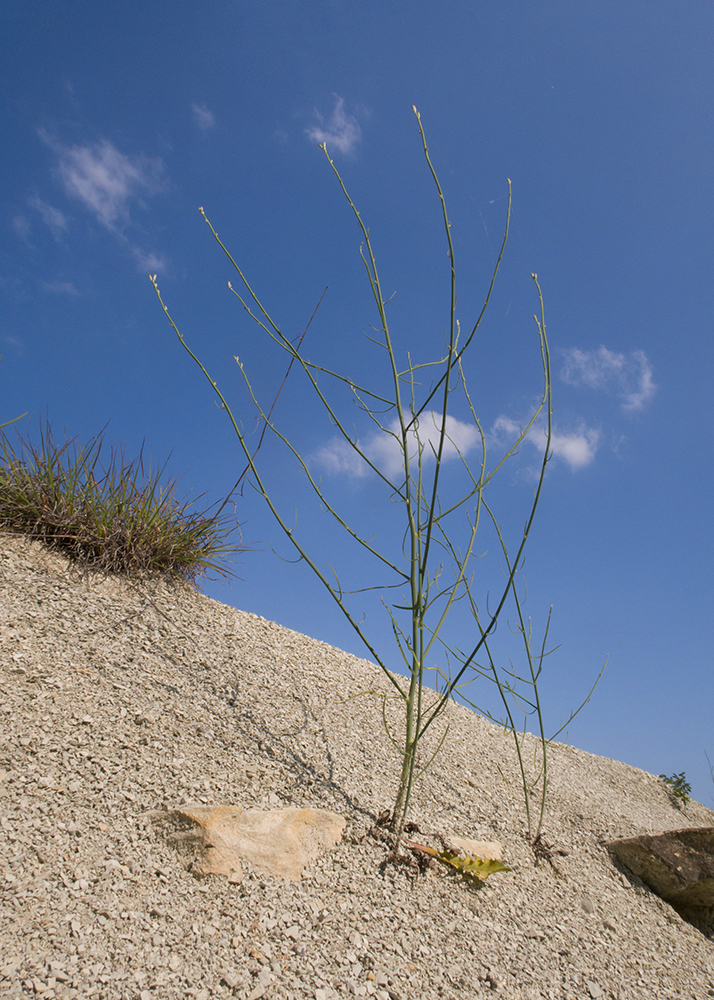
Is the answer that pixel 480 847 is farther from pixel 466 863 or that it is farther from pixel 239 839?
pixel 239 839

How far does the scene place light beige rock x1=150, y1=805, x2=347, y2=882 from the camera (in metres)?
1.83

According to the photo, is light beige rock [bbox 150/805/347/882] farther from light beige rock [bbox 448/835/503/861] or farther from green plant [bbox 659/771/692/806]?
green plant [bbox 659/771/692/806]

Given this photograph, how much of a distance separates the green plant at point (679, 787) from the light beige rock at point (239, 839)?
3.87 meters

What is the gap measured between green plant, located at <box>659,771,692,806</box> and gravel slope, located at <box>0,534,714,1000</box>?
5.30 feet

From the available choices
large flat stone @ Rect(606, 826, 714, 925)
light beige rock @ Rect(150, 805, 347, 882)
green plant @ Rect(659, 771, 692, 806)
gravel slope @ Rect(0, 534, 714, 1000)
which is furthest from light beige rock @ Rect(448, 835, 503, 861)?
green plant @ Rect(659, 771, 692, 806)

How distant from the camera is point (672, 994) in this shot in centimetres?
193

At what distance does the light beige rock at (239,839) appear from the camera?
6.02ft

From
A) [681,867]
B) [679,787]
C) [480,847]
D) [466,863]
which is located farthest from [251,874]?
[679,787]

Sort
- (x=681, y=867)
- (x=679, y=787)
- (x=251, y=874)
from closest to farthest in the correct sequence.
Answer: (x=251, y=874) < (x=681, y=867) < (x=679, y=787)

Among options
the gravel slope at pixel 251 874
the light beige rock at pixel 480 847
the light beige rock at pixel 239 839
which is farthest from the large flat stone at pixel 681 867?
the light beige rock at pixel 239 839

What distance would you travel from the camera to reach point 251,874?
1.85 metres

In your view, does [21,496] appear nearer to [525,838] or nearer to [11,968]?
[11,968]

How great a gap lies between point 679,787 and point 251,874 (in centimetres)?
425

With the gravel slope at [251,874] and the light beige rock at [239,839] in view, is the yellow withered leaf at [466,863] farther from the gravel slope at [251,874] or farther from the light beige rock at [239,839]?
the light beige rock at [239,839]
